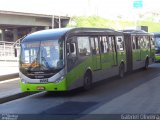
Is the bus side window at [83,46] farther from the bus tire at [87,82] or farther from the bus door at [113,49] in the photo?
the bus door at [113,49]

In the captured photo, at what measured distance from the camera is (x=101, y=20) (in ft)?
230

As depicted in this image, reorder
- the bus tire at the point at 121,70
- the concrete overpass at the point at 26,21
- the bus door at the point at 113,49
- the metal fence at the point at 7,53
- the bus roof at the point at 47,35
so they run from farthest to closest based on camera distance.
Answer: the concrete overpass at the point at 26,21 < the metal fence at the point at 7,53 < the bus tire at the point at 121,70 < the bus door at the point at 113,49 < the bus roof at the point at 47,35

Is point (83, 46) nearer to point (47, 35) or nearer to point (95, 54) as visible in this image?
point (95, 54)

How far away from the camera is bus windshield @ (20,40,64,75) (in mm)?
15219

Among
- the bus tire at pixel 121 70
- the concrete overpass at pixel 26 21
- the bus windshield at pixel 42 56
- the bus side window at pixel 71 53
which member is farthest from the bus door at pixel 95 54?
the concrete overpass at pixel 26 21

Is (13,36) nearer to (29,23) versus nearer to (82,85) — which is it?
(29,23)

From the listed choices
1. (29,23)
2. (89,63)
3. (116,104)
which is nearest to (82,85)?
(89,63)

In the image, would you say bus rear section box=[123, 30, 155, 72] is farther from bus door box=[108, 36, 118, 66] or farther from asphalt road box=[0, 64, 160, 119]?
asphalt road box=[0, 64, 160, 119]

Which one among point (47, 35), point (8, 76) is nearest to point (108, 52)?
point (47, 35)

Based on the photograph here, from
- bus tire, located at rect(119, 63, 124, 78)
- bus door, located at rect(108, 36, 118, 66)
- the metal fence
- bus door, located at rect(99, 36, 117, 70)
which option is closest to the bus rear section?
bus tire, located at rect(119, 63, 124, 78)

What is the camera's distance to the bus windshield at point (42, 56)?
15219mm

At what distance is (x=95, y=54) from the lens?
1792cm

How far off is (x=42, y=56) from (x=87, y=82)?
2375mm

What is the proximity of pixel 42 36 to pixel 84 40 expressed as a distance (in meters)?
2.05
